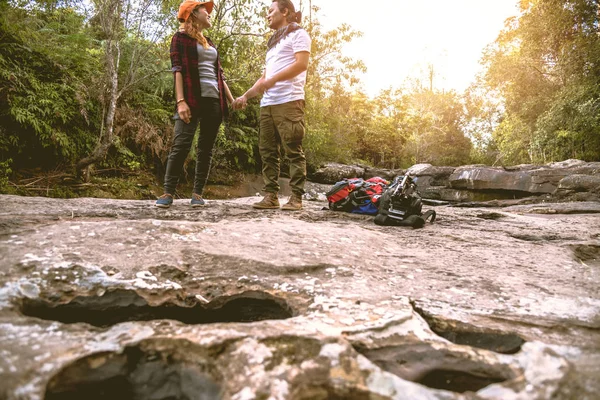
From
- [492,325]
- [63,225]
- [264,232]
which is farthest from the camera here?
[264,232]

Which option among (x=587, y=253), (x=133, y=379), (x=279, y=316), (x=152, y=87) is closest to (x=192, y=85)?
(x=279, y=316)

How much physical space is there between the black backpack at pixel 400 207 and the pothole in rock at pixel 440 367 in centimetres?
252

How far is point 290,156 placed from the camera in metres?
3.83

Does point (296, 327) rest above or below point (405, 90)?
below

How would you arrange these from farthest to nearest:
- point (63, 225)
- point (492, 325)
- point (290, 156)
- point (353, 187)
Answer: point (353, 187)
point (290, 156)
point (63, 225)
point (492, 325)

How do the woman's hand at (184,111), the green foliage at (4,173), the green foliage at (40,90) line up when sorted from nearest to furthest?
the woman's hand at (184,111) → the green foliage at (4,173) → the green foliage at (40,90)

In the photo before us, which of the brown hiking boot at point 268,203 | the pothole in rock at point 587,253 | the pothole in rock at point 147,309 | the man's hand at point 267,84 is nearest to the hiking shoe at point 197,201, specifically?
the brown hiking boot at point 268,203


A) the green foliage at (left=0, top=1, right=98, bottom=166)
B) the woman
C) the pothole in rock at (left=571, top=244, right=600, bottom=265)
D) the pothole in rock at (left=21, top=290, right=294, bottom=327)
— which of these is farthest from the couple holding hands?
the green foliage at (left=0, top=1, right=98, bottom=166)

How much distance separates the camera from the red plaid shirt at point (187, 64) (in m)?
3.39

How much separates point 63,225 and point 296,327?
160cm

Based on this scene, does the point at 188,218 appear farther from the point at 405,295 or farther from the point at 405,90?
the point at 405,90

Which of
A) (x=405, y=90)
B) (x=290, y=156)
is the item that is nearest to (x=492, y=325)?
(x=290, y=156)

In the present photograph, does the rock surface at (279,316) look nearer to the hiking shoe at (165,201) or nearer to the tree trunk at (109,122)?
the hiking shoe at (165,201)

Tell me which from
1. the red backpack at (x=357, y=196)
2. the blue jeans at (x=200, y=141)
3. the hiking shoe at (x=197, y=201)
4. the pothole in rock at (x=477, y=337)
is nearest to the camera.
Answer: the pothole in rock at (x=477, y=337)
